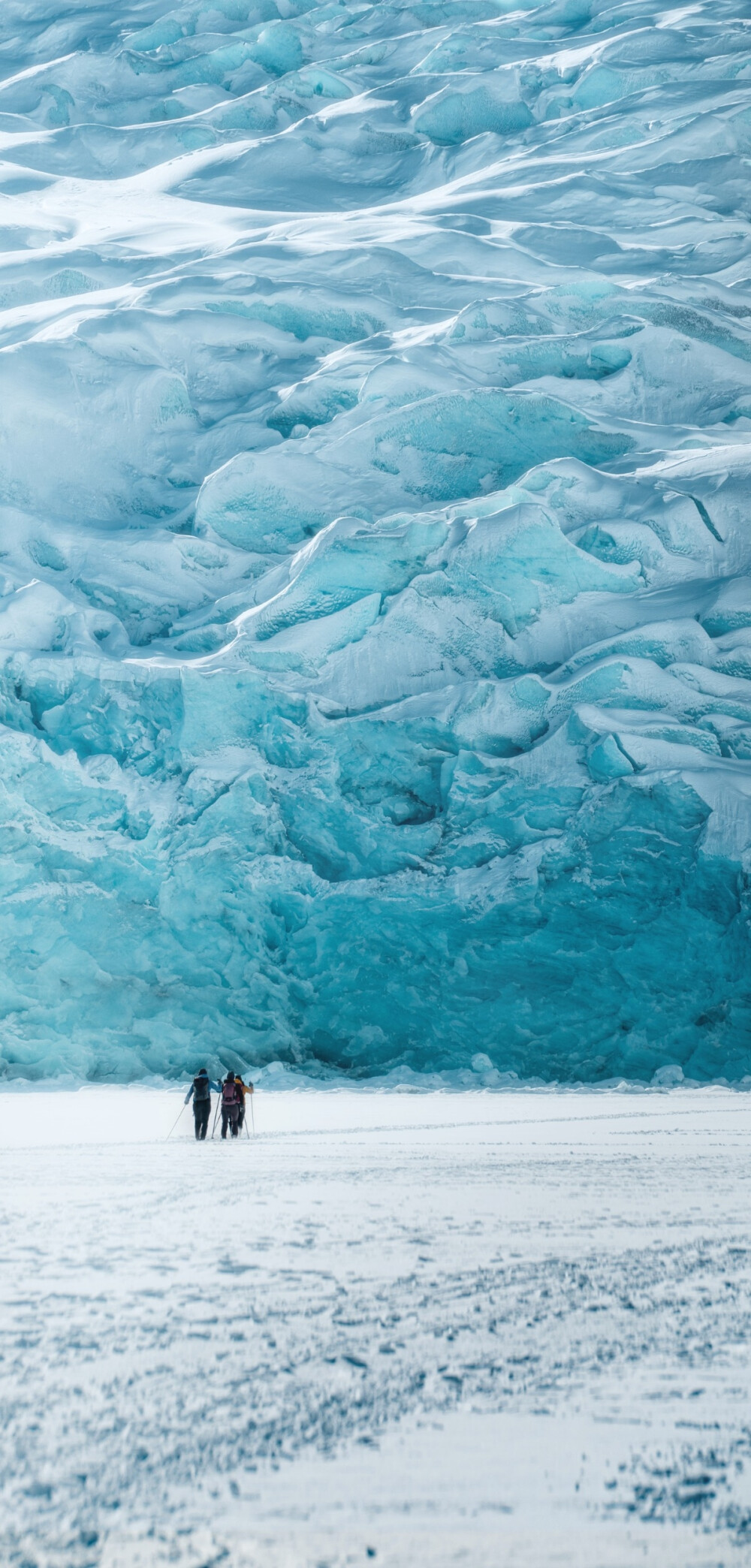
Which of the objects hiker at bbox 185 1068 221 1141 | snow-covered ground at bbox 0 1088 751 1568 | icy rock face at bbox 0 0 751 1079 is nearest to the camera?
snow-covered ground at bbox 0 1088 751 1568

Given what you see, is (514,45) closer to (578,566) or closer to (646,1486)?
(578,566)

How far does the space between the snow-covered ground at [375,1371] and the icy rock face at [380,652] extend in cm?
588

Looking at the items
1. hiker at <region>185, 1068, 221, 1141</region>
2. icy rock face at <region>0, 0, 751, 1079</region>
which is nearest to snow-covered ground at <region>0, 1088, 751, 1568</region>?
hiker at <region>185, 1068, 221, 1141</region>

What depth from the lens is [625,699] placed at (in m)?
11.5

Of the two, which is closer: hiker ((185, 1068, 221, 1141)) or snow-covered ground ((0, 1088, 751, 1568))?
snow-covered ground ((0, 1088, 751, 1568))

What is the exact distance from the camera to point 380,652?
1219 cm

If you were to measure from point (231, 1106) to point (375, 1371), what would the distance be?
5.07 m

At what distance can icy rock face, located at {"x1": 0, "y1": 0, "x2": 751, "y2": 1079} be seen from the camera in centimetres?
1089

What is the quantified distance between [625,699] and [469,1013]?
3357 millimetres

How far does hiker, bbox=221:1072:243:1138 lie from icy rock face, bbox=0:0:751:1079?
3.45 meters

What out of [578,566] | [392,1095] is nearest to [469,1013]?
[392,1095]

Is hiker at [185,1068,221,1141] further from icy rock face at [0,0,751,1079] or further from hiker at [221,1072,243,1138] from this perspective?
icy rock face at [0,0,751,1079]

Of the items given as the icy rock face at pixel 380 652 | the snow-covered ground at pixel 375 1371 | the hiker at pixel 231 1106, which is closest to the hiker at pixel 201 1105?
the hiker at pixel 231 1106

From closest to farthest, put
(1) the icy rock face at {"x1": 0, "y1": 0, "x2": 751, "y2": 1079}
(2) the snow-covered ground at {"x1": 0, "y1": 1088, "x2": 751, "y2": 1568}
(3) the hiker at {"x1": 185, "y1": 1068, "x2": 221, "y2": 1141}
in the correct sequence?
(2) the snow-covered ground at {"x1": 0, "y1": 1088, "x2": 751, "y2": 1568} → (3) the hiker at {"x1": 185, "y1": 1068, "x2": 221, "y2": 1141} → (1) the icy rock face at {"x1": 0, "y1": 0, "x2": 751, "y2": 1079}
